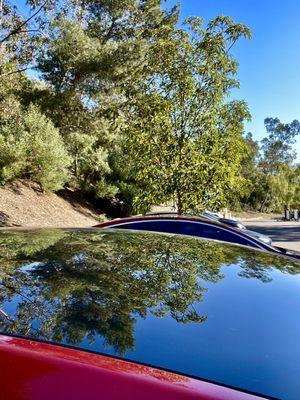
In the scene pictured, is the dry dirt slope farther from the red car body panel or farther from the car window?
the red car body panel

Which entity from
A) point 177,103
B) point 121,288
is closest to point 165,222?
point 177,103

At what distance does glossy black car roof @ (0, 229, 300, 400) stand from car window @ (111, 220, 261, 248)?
4358 mm

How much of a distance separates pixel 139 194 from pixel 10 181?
11196 mm

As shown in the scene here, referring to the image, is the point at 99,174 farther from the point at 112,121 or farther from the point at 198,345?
the point at 198,345

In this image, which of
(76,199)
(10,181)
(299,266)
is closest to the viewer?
(299,266)

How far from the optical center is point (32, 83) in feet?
71.9

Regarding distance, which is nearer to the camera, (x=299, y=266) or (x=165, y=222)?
(x=299, y=266)

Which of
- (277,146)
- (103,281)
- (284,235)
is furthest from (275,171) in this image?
(103,281)

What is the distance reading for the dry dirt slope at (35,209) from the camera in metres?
16.4

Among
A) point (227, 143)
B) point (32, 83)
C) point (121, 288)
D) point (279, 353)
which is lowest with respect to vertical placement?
point (279, 353)

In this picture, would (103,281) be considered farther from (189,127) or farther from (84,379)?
(189,127)

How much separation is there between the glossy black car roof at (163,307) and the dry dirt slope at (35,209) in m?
13.3

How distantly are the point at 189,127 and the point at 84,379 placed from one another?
866 centimetres

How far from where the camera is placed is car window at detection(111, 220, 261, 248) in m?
6.88
